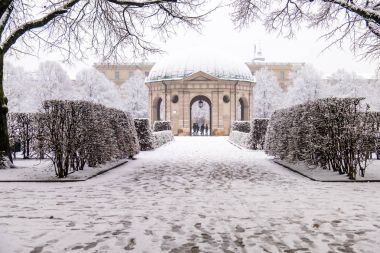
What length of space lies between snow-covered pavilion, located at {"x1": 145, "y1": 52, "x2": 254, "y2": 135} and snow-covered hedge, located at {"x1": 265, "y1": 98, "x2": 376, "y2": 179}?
3287cm

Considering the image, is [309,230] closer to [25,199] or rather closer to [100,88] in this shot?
[25,199]

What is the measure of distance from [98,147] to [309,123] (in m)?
6.15

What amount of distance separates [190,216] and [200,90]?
132 ft

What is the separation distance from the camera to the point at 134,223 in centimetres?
598

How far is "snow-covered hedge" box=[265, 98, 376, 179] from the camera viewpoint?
34.2ft

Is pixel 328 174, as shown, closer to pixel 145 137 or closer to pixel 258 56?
pixel 145 137

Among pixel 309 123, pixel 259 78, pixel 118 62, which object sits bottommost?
pixel 309 123

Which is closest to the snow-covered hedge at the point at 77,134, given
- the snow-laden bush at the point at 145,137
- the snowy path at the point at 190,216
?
the snowy path at the point at 190,216

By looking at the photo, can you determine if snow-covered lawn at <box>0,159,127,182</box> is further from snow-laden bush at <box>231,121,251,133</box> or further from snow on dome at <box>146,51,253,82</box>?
snow on dome at <box>146,51,253,82</box>

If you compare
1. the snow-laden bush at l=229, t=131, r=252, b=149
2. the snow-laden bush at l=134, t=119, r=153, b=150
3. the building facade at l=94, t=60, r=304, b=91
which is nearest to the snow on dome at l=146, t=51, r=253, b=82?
the snow-laden bush at l=229, t=131, r=252, b=149

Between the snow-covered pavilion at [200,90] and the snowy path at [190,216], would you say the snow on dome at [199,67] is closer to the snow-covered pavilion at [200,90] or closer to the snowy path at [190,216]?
the snow-covered pavilion at [200,90]

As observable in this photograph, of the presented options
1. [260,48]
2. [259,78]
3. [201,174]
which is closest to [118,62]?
[201,174]

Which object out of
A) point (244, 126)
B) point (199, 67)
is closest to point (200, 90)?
point (199, 67)

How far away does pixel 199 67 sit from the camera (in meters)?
48.8
